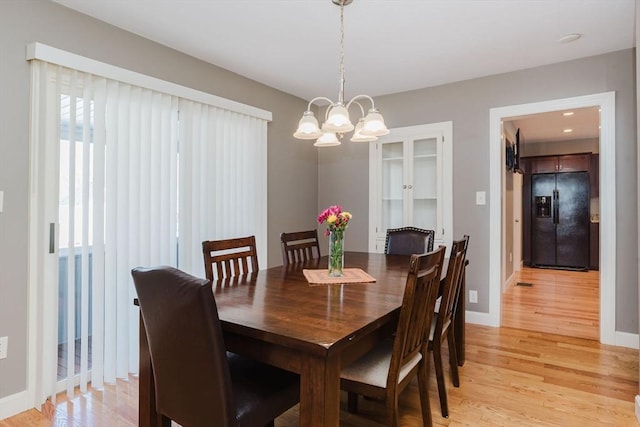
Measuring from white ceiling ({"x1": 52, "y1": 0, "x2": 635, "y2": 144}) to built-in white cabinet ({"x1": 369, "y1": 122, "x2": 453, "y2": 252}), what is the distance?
665 mm

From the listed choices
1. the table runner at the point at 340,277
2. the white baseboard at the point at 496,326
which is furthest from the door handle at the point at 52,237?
the white baseboard at the point at 496,326

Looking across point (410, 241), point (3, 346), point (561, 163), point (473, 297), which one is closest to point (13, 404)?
point (3, 346)

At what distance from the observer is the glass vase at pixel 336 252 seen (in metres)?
2.15

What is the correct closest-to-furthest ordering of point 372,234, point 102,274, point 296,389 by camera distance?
point 296,389, point 102,274, point 372,234

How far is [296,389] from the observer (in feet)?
4.68

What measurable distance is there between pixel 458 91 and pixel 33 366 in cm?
398

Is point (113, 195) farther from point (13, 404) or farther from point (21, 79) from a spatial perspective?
point (13, 404)

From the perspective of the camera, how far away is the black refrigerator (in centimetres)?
668

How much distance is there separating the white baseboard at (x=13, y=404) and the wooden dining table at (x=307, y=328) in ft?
3.49

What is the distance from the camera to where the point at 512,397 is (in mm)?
2215

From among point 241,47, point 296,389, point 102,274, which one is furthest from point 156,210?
point 296,389

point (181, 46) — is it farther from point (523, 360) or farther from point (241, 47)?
point (523, 360)

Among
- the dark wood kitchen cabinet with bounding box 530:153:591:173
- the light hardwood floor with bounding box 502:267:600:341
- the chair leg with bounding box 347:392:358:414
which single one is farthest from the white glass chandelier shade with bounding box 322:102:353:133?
the dark wood kitchen cabinet with bounding box 530:153:591:173

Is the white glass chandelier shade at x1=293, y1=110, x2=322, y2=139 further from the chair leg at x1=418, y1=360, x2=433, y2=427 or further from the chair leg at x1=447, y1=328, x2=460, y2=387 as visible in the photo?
the chair leg at x1=447, y1=328, x2=460, y2=387
